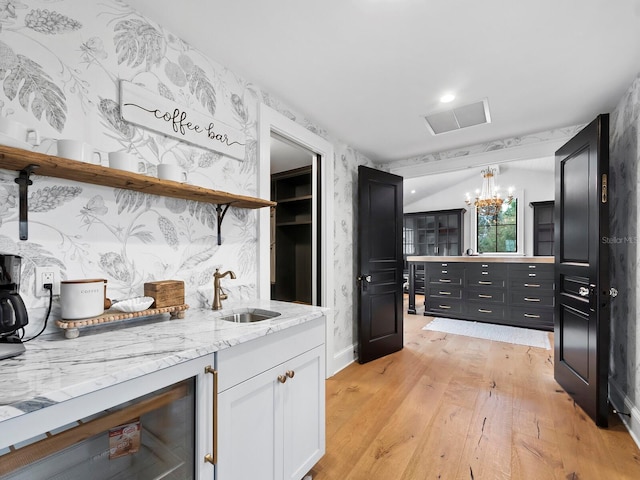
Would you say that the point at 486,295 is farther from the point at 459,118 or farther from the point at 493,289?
the point at 459,118

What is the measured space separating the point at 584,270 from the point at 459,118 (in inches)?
59.6

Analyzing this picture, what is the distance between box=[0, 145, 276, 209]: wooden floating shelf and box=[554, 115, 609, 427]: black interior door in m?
2.35

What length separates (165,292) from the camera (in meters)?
1.39

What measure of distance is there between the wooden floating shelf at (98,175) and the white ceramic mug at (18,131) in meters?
0.09

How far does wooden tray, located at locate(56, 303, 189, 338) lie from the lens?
1077 millimetres

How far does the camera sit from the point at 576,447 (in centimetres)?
183

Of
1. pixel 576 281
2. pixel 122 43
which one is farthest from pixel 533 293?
pixel 122 43

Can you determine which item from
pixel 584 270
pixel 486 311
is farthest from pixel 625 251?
pixel 486 311

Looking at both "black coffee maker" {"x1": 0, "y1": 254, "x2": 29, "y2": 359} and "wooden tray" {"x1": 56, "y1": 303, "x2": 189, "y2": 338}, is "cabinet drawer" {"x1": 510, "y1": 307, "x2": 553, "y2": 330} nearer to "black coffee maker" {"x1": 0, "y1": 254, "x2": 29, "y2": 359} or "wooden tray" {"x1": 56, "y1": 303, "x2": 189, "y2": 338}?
"wooden tray" {"x1": 56, "y1": 303, "x2": 189, "y2": 338}

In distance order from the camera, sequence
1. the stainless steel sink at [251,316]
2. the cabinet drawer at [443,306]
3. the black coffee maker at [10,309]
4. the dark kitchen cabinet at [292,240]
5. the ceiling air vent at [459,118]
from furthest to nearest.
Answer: the cabinet drawer at [443,306] → the dark kitchen cabinet at [292,240] → the ceiling air vent at [459,118] → the stainless steel sink at [251,316] → the black coffee maker at [10,309]

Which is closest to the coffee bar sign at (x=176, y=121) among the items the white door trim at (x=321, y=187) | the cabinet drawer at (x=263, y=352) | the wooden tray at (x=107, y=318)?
the white door trim at (x=321, y=187)

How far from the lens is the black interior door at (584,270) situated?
2008 millimetres

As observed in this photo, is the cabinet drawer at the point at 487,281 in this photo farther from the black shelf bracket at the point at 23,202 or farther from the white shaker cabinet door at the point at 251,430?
the black shelf bracket at the point at 23,202

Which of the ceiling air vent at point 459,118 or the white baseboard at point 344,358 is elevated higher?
the ceiling air vent at point 459,118
